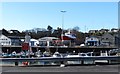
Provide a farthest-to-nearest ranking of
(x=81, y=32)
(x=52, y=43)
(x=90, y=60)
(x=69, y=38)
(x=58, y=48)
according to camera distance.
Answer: (x=81, y=32) < (x=69, y=38) < (x=52, y=43) < (x=58, y=48) < (x=90, y=60)

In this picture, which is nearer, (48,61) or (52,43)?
(48,61)

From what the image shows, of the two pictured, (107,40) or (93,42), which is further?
(107,40)

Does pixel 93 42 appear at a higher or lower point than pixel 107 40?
lower

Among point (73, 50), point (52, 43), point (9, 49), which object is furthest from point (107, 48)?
point (9, 49)

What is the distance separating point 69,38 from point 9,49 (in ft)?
85.6

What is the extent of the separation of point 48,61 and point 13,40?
234 ft

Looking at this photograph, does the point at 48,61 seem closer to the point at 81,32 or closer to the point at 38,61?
the point at 38,61

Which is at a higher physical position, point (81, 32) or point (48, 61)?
point (81, 32)

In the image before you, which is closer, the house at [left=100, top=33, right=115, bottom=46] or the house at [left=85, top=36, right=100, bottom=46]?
the house at [left=85, top=36, right=100, bottom=46]

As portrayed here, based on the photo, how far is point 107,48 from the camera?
86.9 metres

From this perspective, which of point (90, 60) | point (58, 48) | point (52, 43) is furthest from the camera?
point (52, 43)

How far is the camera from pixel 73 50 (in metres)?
85.1

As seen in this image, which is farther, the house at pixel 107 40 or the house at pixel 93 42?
the house at pixel 107 40

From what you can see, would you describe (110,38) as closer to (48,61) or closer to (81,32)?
(81,32)
